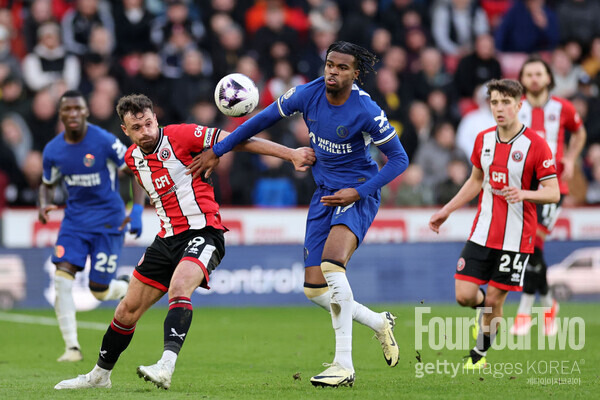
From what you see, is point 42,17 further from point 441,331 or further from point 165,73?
point 441,331

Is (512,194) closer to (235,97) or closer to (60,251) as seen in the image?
(235,97)

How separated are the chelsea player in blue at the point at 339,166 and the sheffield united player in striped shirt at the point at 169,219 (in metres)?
0.16

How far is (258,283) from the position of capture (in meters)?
15.6

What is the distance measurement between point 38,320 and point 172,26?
6.28 metres

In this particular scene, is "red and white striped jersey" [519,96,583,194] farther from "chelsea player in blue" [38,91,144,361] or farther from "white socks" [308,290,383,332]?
"chelsea player in blue" [38,91,144,361]

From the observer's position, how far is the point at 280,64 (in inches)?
671

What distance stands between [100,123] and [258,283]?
3.63 meters

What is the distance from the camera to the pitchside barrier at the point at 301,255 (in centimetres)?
1527

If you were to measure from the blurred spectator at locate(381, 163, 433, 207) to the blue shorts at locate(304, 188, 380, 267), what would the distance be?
27.5 feet

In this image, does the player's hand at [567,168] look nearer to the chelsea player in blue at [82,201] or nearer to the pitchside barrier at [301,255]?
the chelsea player in blue at [82,201]

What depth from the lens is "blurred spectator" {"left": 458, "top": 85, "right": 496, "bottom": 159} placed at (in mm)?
17172

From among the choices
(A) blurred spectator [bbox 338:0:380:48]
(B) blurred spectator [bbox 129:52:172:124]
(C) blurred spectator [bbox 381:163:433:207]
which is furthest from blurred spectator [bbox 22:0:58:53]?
(C) blurred spectator [bbox 381:163:433:207]

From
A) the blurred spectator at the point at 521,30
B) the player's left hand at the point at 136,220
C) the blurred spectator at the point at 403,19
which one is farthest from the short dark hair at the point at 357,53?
the blurred spectator at the point at 521,30

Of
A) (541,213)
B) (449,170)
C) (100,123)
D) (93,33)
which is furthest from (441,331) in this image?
(93,33)
